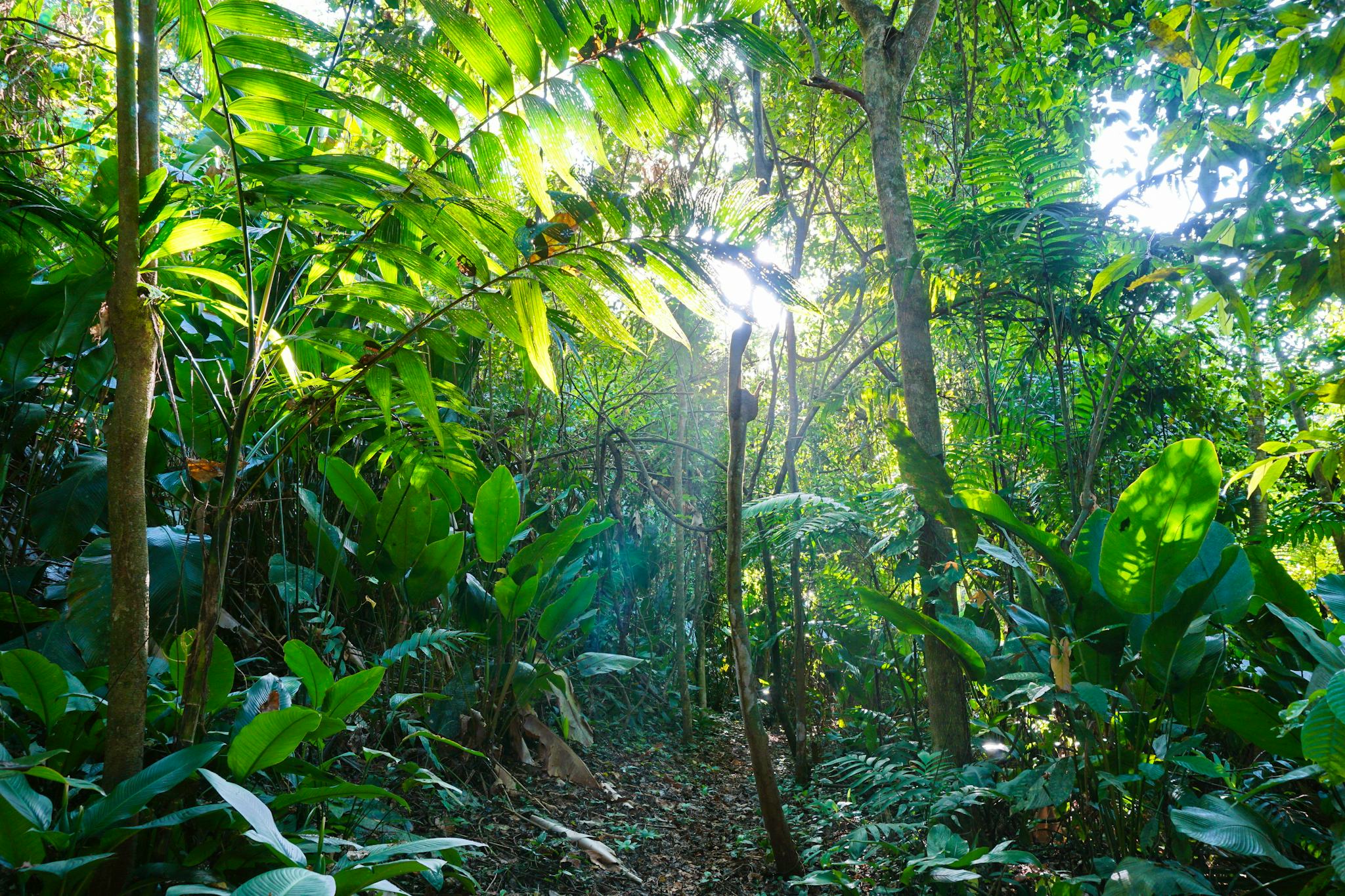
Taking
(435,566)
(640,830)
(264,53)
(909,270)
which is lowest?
(640,830)

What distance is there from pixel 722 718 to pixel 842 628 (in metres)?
1.64

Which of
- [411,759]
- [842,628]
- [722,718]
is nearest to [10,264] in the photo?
[411,759]

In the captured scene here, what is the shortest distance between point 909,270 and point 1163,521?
1.32 m

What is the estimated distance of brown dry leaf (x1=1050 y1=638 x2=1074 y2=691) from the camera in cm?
174

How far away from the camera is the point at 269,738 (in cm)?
116

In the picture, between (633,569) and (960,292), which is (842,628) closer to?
(633,569)

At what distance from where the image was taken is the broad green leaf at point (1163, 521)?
1.61 metres

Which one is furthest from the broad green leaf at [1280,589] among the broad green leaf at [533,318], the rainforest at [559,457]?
the broad green leaf at [533,318]

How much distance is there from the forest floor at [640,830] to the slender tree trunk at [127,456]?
1.31 meters

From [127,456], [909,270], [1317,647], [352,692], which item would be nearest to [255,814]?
[352,692]

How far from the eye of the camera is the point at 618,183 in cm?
381

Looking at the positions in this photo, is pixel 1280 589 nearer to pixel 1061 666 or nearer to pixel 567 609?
pixel 1061 666

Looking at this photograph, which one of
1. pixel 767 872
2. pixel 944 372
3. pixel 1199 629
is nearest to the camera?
pixel 1199 629

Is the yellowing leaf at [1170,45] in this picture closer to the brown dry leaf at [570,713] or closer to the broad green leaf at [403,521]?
the broad green leaf at [403,521]
